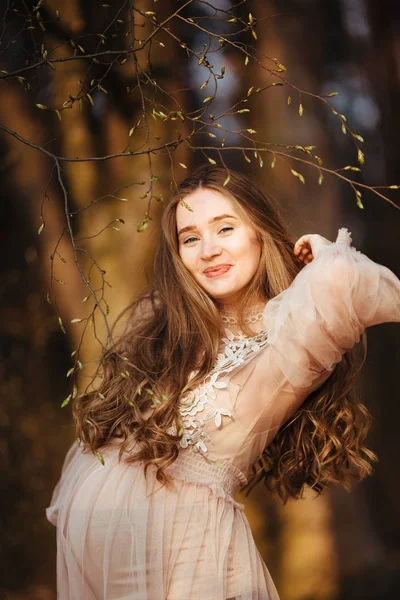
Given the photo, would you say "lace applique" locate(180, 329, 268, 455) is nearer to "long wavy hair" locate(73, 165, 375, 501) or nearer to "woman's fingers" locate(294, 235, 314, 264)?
"long wavy hair" locate(73, 165, 375, 501)

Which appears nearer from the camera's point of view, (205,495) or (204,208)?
(205,495)

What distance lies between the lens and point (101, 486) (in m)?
1.51

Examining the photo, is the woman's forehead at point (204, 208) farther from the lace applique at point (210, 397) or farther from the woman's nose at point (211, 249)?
the lace applique at point (210, 397)

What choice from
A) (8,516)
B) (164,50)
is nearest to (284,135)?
(164,50)

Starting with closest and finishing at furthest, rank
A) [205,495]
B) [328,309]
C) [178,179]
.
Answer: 1. [328,309]
2. [205,495]
3. [178,179]

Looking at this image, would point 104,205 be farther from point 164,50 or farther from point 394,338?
point 394,338

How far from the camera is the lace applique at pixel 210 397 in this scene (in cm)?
150

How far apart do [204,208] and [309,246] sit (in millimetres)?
273

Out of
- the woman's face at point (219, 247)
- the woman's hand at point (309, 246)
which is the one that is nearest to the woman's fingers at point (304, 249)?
the woman's hand at point (309, 246)

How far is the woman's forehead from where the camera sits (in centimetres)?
166

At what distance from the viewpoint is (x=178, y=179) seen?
2.70 meters

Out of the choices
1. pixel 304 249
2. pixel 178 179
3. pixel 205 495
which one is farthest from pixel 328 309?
pixel 178 179

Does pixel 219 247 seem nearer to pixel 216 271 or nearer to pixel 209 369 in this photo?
pixel 216 271

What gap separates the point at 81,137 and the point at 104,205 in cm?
27
